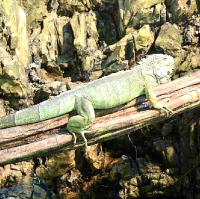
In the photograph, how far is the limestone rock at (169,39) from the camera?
11.7 meters

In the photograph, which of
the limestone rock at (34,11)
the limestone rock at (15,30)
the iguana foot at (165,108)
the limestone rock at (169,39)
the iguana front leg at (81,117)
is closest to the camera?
the iguana front leg at (81,117)

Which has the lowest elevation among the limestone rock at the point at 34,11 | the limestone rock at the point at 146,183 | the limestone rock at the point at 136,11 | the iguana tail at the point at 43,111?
the limestone rock at the point at 146,183

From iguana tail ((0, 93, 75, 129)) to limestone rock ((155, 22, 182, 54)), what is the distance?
803 centimetres

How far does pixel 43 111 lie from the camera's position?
4359 millimetres

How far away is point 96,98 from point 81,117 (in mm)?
342

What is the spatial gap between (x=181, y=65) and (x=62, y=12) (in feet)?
20.0

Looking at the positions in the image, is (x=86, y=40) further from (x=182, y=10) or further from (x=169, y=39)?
(x=182, y=10)

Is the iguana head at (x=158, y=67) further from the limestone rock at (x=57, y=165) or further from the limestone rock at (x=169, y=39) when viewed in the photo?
the limestone rock at (x=169, y=39)

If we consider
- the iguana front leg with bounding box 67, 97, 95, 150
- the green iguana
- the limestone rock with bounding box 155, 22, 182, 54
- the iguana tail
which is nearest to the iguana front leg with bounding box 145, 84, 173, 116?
the green iguana

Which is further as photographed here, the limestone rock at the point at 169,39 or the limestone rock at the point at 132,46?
the limestone rock at the point at 132,46

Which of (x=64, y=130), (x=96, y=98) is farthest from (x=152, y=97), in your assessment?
(x=64, y=130)

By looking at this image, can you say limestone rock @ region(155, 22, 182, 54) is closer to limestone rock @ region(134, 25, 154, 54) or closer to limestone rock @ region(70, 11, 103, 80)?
limestone rock @ region(134, 25, 154, 54)

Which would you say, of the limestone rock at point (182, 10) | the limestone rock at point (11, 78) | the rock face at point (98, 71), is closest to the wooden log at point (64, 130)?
the rock face at point (98, 71)

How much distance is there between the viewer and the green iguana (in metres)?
4.32
